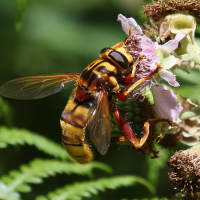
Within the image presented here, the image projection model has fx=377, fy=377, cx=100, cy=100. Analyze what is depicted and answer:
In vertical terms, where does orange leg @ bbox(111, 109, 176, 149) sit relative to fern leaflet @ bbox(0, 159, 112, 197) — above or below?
above

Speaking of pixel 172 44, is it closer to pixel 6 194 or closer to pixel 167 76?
pixel 167 76

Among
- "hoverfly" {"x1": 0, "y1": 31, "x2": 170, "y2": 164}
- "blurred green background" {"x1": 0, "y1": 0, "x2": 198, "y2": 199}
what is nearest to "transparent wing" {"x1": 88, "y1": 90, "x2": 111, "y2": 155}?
"hoverfly" {"x1": 0, "y1": 31, "x2": 170, "y2": 164}

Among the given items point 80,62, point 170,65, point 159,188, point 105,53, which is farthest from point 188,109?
point 80,62

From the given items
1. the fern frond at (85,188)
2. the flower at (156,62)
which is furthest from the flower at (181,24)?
the fern frond at (85,188)

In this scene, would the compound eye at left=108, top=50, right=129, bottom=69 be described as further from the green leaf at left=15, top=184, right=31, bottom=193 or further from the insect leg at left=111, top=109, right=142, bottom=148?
the green leaf at left=15, top=184, right=31, bottom=193

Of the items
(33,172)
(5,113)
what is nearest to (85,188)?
(33,172)

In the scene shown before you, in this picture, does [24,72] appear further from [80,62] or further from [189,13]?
[189,13]

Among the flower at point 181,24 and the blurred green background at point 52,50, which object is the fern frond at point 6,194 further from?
the flower at point 181,24

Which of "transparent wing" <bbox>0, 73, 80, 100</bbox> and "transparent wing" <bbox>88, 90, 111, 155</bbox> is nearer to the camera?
"transparent wing" <bbox>88, 90, 111, 155</bbox>
